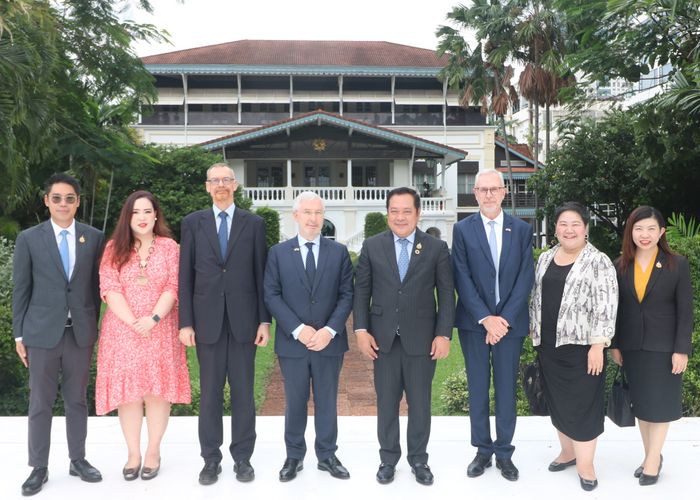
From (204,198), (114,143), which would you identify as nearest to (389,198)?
(114,143)

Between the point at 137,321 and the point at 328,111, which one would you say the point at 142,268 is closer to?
the point at 137,321

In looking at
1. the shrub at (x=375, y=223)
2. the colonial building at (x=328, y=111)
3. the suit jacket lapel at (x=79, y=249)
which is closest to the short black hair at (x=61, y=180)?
the suit jacket lapel at (x=79, y=249)

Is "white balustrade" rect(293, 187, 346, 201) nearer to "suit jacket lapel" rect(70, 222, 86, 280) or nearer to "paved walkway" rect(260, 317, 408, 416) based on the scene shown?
"paved walkway" rect(260, 317, 408, 416)

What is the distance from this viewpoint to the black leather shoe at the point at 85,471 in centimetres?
420

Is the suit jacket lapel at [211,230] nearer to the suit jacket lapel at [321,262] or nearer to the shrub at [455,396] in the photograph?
the suit jacket lapel at [321,262]

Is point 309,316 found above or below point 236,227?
below

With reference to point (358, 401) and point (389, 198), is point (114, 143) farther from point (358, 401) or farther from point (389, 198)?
point (389, 198)

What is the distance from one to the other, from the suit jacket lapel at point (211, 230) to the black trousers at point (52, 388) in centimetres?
105

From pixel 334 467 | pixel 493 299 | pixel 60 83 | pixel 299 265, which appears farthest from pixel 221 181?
pixel 60 83

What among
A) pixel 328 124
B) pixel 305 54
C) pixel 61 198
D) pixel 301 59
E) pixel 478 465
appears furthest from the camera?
pixel 305 54

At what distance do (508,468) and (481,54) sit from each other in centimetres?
2419

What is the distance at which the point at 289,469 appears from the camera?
427 centimetres

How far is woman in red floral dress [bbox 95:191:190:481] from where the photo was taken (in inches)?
159

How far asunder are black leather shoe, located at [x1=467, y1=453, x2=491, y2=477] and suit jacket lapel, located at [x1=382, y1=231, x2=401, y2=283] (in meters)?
1.35
